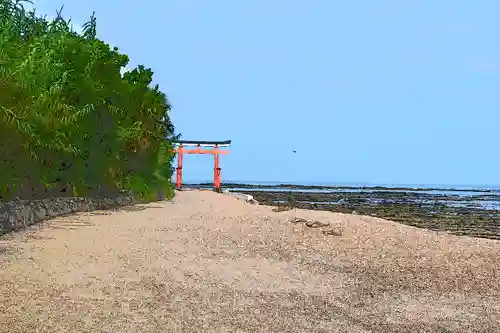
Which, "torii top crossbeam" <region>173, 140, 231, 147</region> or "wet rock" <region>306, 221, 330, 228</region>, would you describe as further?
"torii top crossbeam" <region>173, 140, 231, 147</region>

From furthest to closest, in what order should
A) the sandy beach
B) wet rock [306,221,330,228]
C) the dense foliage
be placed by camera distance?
wet rock [306,221,330,228], the dense foliage, the sandy beach

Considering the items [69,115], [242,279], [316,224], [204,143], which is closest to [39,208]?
[69,115]

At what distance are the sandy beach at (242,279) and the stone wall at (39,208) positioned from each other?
0.38m

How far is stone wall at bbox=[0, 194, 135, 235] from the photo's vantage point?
1091 centimetres

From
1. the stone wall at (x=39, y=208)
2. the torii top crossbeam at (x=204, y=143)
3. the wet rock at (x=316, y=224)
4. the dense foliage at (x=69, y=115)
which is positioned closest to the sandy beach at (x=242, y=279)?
the wet rock at (x=316, y=224)

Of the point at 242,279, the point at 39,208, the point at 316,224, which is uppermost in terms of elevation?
the point at 39,208

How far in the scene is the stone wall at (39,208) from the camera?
10.9 metres

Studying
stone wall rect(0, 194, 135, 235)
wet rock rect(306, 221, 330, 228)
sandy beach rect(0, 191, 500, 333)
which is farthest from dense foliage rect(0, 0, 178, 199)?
wet rock rect(306, 221, 330, 228)

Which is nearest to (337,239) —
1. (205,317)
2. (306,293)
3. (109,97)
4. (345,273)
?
(345,273)

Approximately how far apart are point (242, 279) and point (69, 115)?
8239 millimetres

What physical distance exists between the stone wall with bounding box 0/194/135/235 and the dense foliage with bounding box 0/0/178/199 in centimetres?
47

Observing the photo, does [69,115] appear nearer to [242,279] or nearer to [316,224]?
[316,224]

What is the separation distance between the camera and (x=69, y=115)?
555 inches

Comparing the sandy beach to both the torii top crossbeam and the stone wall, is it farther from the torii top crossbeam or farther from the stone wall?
the torii top crossbeam
